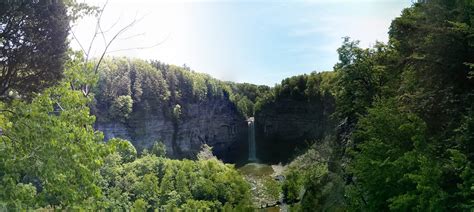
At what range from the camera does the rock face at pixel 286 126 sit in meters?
82.8

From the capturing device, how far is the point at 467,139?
13000 millimetres

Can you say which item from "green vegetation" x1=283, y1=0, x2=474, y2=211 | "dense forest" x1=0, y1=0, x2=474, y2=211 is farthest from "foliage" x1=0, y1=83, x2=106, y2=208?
"green vegetation" x1=283, y1=0, x2=474, y2=211

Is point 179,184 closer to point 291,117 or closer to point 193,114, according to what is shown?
point 291,117

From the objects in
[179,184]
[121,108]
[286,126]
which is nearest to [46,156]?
[179,184]

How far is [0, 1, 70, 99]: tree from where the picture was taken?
1027 cm

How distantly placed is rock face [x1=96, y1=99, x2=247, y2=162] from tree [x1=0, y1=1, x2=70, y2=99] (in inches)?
2339

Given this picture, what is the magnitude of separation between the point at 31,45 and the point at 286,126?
8044cm

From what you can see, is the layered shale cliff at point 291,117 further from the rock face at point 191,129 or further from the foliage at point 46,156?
the foliage at point 46,156

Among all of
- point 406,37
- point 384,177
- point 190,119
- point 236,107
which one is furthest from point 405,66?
point 236,107

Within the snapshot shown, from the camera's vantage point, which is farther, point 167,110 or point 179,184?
point 167,110

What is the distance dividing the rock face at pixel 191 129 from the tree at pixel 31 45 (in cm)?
5942

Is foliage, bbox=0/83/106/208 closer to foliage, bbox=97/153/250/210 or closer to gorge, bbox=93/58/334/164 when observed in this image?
foliage, bbox=97/153/250/210

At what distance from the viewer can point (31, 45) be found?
1095cm

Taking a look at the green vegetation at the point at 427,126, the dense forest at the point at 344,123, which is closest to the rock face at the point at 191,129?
the dense forest at the point at 344,123
